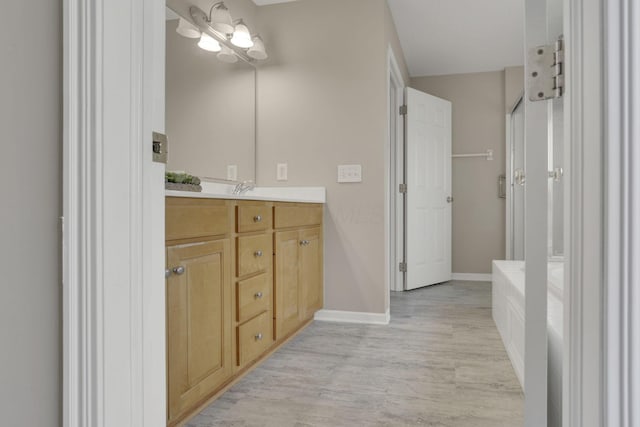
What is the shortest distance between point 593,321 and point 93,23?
0.80 meters

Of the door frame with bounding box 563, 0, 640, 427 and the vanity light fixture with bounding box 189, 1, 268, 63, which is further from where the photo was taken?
the vanity light fixture with bounding box 189, 1, 268, 63

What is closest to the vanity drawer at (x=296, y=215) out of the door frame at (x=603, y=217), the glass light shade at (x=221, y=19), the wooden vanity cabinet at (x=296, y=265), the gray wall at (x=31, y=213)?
the wooden vanity cabinet at (x=296, y=265)

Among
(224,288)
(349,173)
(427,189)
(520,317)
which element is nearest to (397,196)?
(427,189)

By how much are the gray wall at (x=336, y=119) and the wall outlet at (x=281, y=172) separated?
3 cm

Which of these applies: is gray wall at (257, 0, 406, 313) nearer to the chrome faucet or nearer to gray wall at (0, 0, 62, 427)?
the chrome faucet

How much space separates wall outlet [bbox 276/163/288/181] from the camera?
10.3ft

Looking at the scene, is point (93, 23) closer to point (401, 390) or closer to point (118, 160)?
point (118, 160)

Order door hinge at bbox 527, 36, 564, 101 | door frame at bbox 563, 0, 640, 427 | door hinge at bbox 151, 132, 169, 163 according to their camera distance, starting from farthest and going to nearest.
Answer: door hinge at bbox 151, 132, 169, 163
door hinge at bbox 527, 36, 564, 101
door frame at bbox 563, 0, 640, 427

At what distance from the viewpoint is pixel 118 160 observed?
2.20 feet

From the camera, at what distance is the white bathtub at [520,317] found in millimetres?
1109

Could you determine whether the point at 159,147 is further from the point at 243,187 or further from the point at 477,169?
the point at 477,169

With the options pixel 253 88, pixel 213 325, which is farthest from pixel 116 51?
pixel 253 88

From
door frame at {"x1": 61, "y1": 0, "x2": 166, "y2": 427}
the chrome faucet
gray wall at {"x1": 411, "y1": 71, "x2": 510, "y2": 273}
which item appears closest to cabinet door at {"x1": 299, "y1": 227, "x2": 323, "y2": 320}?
the chrome faucet

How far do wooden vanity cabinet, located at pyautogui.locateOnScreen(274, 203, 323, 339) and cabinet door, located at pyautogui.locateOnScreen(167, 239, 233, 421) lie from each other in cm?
59
